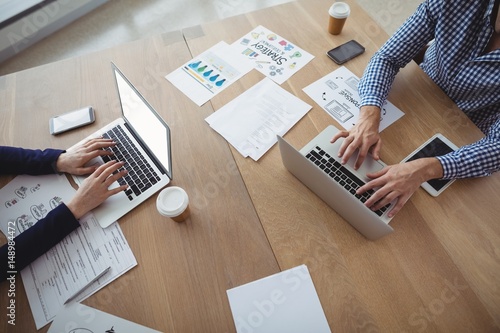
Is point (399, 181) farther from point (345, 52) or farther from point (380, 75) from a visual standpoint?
point (345, 52)

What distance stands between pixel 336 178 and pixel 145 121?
0.66 metres

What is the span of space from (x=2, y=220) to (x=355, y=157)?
108cm

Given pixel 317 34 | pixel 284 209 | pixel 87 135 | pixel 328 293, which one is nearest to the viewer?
pixel 328 293

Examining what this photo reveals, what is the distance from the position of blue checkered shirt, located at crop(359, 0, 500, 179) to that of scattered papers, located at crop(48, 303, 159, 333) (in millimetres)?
965

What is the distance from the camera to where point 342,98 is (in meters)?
1.05

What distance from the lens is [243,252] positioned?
79 cm

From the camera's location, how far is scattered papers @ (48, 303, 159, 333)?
2.32 feet

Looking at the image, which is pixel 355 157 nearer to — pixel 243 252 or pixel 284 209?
pixel 284 209

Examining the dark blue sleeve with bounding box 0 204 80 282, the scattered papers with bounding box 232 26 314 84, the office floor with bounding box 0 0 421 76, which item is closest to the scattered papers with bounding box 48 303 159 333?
the dark blue sleeve with bounding box 0 204 80 282

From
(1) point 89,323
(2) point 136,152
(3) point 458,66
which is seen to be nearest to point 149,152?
(2) point 136,152

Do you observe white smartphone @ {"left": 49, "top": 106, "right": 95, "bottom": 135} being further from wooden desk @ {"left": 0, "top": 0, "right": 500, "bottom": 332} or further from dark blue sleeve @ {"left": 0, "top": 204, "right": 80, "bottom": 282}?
dark blue sleeve @ {"left": 0, "top": 204, "right": 80, "bottom": 282}

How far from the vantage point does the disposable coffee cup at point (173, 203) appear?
753mm

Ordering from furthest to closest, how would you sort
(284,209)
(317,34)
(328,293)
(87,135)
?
1. (317,34)
2. (87,135)
3. (284,209)
4. (328,293)

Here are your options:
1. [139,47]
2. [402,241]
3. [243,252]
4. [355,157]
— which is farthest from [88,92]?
[402,241]
